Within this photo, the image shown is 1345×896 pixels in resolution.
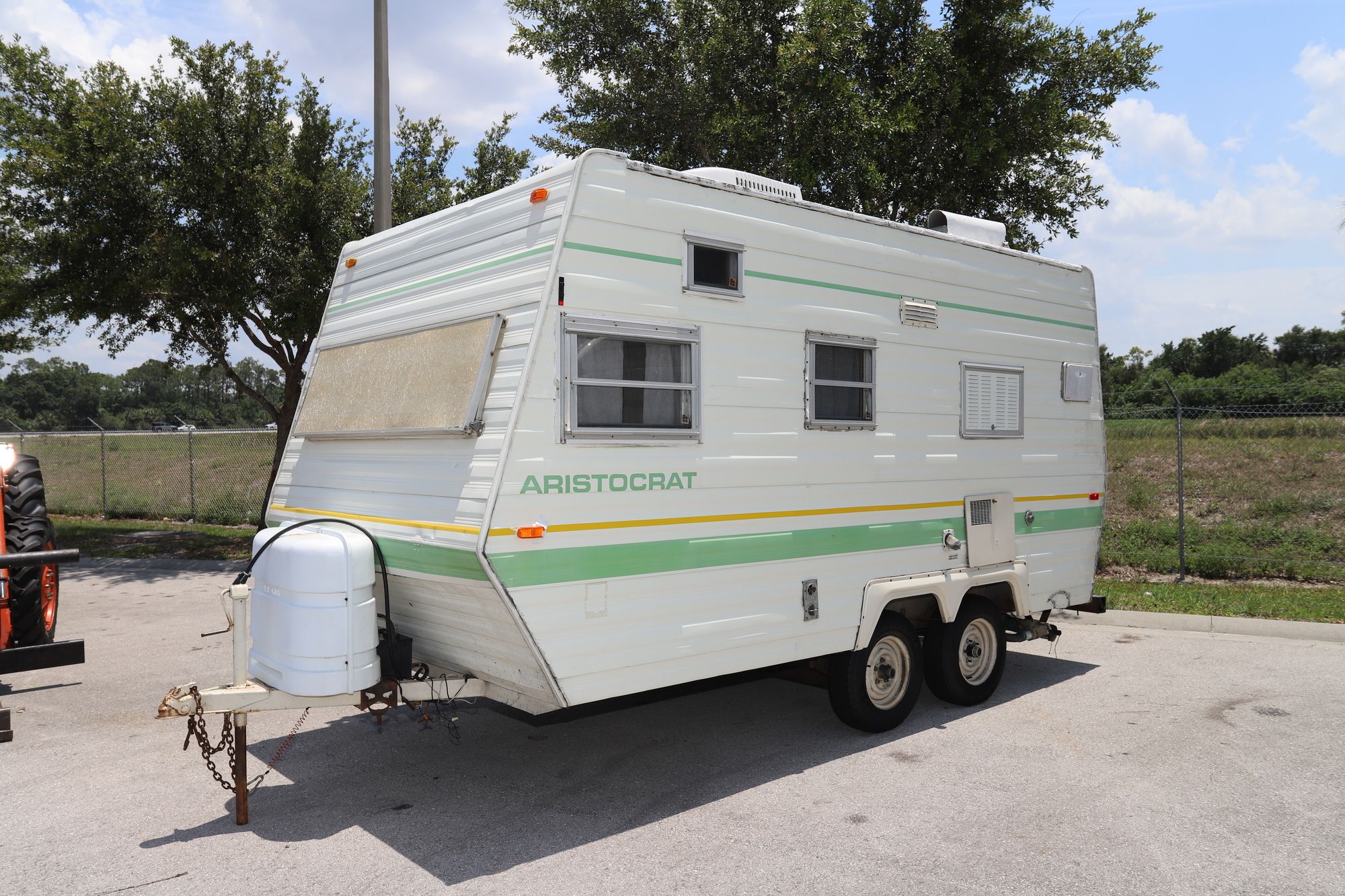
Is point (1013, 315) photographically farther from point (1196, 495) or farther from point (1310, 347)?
point (1310, 347)

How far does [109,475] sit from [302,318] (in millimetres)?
19192

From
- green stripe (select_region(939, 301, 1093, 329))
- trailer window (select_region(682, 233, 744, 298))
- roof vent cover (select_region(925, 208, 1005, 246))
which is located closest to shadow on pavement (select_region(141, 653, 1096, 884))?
trailer window (select_region(682, 233, 744, 298))

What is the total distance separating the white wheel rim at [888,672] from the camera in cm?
624

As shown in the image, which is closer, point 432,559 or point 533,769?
point 432,559

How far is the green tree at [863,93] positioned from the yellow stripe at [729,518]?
249 inches

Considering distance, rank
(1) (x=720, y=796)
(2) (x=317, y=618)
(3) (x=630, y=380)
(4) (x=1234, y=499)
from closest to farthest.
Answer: (2) (x=317, y=618) < (3) (x=630, y=380) < (1) (x=720, y=796) < (4) (x=1234, y=499)

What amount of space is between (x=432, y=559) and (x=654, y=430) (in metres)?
1.31

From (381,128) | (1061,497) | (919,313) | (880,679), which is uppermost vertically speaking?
(381,128)

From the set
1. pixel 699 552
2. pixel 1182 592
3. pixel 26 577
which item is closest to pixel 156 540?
pixel 26 577

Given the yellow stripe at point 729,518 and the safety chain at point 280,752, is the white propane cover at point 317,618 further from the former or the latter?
the yellow stripe at point 729,518

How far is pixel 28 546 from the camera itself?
22.4 feet

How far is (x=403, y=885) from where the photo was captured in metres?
4.11

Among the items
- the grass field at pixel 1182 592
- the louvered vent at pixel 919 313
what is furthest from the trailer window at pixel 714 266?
the grass field at pixel 1182 592

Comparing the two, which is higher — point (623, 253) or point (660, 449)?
point (623, 253)
